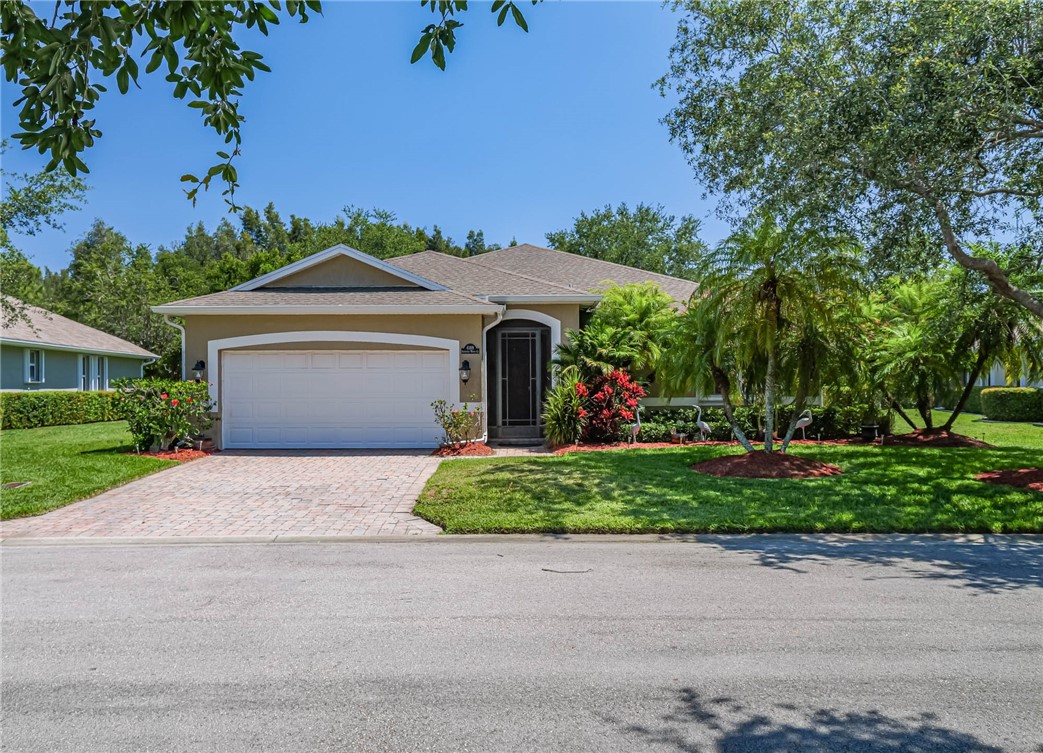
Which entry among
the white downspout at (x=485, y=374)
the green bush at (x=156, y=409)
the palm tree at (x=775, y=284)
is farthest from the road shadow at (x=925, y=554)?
the green bush at (x=156, y=409)

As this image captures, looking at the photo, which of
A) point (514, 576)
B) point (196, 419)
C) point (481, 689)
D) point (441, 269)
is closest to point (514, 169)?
point (441, 269)

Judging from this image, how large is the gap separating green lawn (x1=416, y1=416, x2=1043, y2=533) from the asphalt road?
1.00 m

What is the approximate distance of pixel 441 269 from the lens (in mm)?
17969

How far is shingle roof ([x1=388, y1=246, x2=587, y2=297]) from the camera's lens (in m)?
15.2

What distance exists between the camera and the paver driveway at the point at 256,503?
7.25 metres

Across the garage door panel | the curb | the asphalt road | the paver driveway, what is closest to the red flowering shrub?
the paver driveway

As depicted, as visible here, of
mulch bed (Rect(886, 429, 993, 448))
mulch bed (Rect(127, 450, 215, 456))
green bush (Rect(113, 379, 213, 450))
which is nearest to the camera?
mulch bed (Rect(127, 450, 215, 456))

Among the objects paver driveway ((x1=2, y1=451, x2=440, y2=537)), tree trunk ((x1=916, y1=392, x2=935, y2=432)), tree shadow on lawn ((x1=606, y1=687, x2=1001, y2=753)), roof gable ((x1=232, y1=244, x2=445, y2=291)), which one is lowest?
tree shadow on lawn ((x1=606, y1=687, x2=1001, y2=753))

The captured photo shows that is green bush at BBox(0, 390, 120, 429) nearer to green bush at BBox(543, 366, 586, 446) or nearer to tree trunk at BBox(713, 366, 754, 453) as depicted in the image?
green bush at BBox(543, 366, 586, 446)

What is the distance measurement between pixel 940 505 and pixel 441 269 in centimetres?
1326

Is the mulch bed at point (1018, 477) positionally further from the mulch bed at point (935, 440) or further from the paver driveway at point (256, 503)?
the paver driveway at point (256, 503)

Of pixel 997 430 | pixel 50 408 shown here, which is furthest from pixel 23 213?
pixel 997 430

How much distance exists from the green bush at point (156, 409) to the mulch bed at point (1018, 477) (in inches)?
541

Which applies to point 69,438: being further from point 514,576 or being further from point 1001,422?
point 1001,422
